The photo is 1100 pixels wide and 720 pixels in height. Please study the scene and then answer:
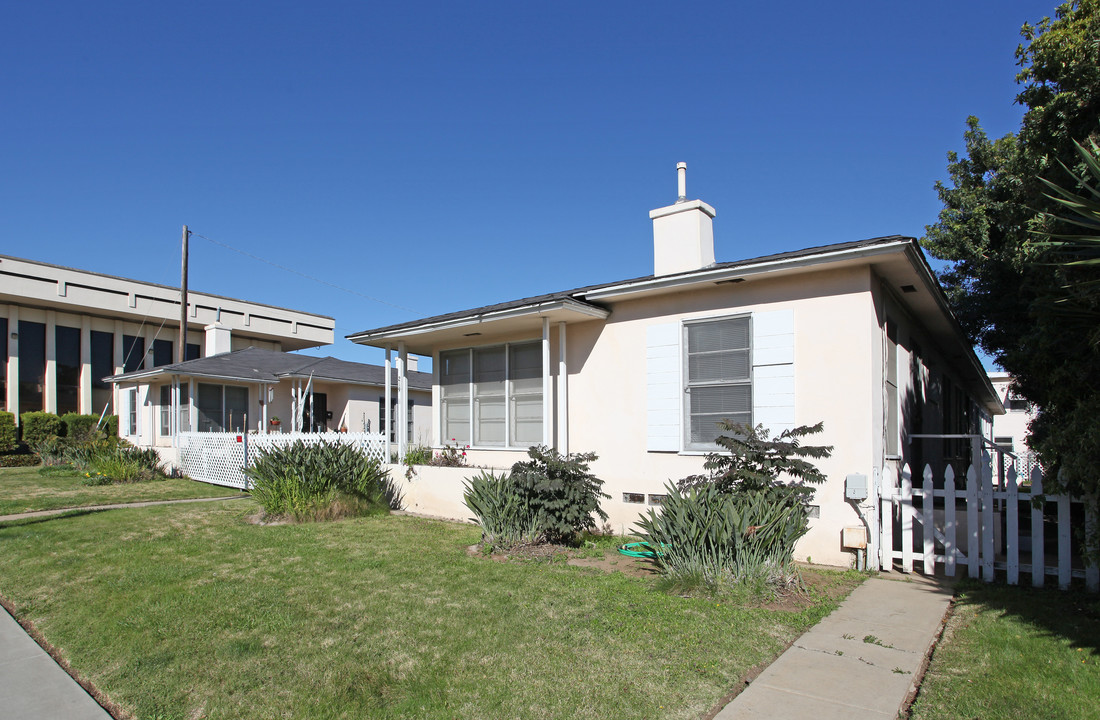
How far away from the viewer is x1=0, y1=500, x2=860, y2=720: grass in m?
3.80

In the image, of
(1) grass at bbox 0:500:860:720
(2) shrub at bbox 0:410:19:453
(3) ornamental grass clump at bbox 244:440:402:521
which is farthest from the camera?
(2) shrub at bbox 0:410:19:453

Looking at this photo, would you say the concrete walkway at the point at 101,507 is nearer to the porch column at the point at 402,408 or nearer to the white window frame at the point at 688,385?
the porch column at the point at 402,408

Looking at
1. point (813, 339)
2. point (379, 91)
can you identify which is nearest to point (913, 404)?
point (813, 339)

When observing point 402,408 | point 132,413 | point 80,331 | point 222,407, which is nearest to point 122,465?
point 222,407

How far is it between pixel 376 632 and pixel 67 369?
1103 inches

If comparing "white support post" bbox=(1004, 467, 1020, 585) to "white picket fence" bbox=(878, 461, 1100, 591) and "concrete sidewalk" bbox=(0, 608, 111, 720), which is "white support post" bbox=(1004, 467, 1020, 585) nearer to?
"white picket fence" bbox=(878, 461, 1100, 591)

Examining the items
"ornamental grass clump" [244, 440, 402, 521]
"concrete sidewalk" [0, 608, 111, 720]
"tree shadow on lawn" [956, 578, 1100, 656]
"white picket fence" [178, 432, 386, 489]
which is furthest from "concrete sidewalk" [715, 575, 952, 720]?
"white picket fence" [178, 432, 386, 489]

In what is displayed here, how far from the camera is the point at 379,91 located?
13586 millimetres

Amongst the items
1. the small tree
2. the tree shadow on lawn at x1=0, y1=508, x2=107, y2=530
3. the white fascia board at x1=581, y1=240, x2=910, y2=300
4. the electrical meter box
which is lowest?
the tree shadow on lawn at x1=0, y1=508, x2=107, y2=530

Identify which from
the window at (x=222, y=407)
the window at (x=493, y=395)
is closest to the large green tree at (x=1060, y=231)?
the window at (x=493, y=395)

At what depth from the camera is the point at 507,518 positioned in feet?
26.2

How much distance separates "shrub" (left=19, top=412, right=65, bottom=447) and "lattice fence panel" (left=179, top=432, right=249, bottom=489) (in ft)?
27.6

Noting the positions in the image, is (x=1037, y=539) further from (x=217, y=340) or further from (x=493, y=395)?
(x=217, y=340)

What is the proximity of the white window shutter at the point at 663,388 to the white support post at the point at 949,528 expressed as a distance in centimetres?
321
